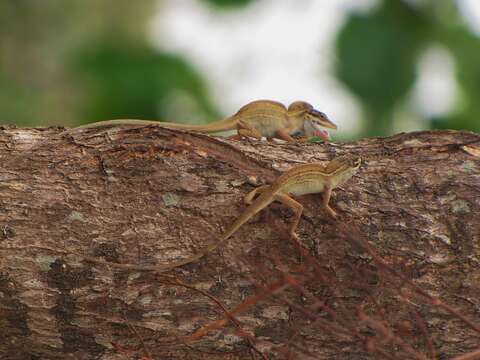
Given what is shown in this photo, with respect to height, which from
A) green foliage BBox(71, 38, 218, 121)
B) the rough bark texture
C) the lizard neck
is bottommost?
the rough bark texture

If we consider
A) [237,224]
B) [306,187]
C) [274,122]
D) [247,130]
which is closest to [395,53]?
[274,122]

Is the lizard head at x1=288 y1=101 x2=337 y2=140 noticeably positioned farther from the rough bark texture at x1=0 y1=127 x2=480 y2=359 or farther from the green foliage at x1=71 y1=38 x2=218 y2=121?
the green foliage at x1=71 y1=38 x2=218 y2=121

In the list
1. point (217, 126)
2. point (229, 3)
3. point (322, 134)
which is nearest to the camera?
point (217, 126)

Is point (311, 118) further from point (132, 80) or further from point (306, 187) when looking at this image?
point (132, 80)

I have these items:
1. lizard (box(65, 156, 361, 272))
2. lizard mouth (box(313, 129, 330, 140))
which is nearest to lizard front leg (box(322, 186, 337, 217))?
lizard (box(65, 156, 361, 272))

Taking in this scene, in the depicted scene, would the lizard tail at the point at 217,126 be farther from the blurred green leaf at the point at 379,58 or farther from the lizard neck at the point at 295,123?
the blurred green leaf at the point at 379,58

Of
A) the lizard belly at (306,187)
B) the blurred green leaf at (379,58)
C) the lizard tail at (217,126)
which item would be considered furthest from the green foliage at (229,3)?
the lizard belly at (306,187)

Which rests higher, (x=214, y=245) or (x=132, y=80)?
(x=132, y=80)
